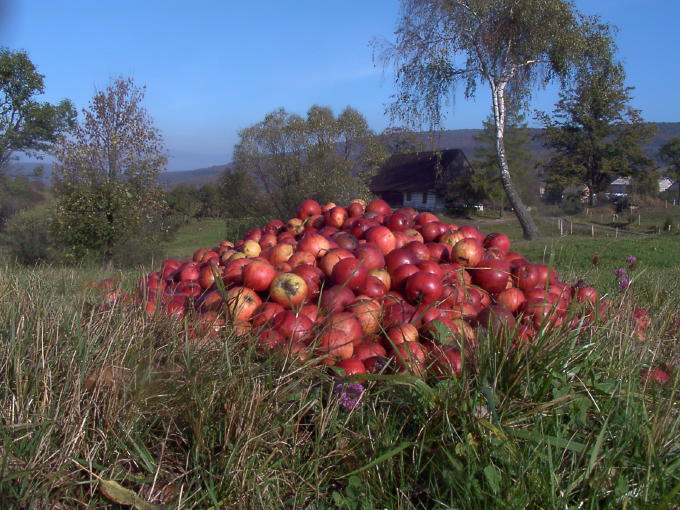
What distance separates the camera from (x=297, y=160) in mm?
27297

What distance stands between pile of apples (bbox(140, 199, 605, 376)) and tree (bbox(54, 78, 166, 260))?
41.1 feet

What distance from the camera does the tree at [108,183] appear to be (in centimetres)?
1517

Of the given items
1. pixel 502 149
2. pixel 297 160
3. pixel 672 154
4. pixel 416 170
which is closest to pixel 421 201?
pixel 416 170

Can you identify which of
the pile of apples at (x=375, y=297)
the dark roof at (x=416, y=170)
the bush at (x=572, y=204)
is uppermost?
the dark roof at (x=416, y=170)

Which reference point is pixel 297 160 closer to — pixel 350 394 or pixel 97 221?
pixel 97 221

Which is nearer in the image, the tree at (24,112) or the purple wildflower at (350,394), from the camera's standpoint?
the purple wildflower at (350,394)

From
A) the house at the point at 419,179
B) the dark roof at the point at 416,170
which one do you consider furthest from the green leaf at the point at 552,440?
the dark roof at the point at 416,170

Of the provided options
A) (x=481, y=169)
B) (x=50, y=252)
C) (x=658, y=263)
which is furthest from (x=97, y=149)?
(x=481, y=169)

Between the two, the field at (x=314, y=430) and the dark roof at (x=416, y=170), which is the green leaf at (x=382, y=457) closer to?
the field at (x=314, y=430)

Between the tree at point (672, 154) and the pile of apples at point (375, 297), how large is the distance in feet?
206

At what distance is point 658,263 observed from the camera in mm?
11719

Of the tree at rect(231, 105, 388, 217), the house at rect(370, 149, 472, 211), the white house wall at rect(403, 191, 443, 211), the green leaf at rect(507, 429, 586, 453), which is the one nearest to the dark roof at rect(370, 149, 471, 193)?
the house at rect(370, 149, 472, 211)

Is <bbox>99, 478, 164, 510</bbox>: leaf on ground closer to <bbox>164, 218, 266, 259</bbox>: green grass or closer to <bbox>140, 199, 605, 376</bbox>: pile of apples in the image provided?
<bbox>140, 199, 605, 376</bbox>: pile of apples

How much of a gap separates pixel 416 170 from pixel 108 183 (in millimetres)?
49130
